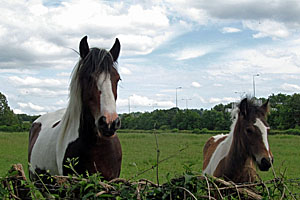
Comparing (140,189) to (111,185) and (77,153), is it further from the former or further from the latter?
(77,153)

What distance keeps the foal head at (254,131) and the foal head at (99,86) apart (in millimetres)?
2325

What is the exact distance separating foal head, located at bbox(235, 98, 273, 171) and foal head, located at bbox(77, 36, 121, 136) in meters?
2.32

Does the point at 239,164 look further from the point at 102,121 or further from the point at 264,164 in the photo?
the point at 102,121

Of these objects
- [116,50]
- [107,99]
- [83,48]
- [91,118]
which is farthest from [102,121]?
[116,50]

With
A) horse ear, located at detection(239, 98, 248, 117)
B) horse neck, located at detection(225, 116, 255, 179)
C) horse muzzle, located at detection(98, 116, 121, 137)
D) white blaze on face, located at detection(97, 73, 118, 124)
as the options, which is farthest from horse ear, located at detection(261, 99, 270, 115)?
horse muzzle, located at detection(98, 116, 121, 137)

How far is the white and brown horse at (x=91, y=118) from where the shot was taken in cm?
309

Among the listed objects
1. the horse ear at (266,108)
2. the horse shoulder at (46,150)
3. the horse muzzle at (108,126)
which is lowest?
the horse shoulder at (46,150)

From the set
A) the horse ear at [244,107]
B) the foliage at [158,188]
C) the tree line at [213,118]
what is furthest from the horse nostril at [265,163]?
the tree line at [213,118]

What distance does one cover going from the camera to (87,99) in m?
3.24

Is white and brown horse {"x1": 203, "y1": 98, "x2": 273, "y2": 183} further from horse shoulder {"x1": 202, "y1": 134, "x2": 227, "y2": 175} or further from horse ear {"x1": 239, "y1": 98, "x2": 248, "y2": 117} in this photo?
horse shoulder {"x1": 202, "y1": 134, "x2": 227, "y2": 175}

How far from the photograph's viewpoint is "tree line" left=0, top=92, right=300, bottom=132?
120ft

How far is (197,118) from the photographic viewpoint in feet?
145

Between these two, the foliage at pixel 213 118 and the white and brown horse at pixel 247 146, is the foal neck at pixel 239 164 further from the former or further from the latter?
the foliage at pixel 213 118

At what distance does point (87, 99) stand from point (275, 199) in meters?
2.02
